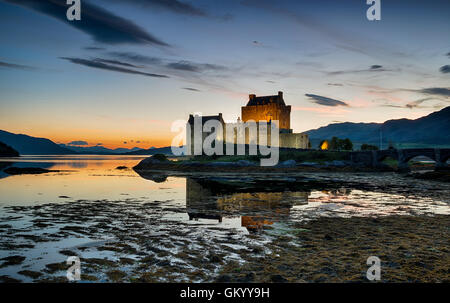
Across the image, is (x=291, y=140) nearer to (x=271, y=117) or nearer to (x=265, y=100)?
(x=271, y=117)

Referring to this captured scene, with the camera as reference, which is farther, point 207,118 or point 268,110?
point 268,110

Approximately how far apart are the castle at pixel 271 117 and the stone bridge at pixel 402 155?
67.2 ft

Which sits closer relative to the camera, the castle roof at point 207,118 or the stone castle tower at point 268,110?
the castle roof at point 207,118

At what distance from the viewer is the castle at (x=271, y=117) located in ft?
294

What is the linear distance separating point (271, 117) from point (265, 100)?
7238 millimetres

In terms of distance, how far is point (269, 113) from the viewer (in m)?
96.9

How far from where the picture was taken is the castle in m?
89.7

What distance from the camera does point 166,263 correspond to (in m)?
8.00

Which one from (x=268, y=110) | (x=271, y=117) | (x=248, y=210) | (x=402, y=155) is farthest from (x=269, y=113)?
(x=248, y=210)

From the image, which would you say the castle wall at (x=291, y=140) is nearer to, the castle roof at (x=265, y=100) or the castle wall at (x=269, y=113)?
the castle wall at (x=269, y=113)

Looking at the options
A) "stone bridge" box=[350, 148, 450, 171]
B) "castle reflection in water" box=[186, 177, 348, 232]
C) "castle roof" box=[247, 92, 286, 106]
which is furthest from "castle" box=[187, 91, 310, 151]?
"castle reflection in water" box=[186, 177, 348, 232]

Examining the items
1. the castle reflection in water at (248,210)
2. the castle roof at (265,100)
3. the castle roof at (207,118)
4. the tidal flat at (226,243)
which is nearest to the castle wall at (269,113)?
the castle roof at (265,100)
